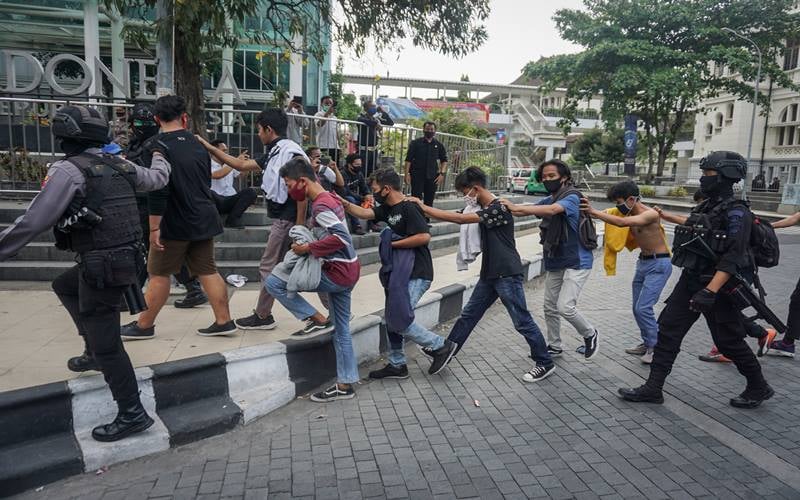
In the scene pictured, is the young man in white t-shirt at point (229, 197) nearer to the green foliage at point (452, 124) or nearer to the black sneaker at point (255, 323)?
the black sneaker at point (255, 323)

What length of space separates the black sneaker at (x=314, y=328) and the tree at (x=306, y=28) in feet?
10.8

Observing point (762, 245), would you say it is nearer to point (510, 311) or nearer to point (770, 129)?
point (510, 311)

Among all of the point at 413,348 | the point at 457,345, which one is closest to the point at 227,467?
the point at 457,345

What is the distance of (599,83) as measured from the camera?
32500 millimetres

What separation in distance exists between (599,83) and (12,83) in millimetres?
28988

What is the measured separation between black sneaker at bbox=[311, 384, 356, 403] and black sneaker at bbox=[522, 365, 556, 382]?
153 centimetres

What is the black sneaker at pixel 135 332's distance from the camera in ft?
16.0

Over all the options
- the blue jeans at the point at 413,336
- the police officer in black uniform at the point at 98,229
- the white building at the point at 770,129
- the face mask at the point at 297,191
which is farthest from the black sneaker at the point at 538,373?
the white building at the point at 770,129

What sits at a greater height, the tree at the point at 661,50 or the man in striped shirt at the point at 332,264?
the tree at the point at 661,50

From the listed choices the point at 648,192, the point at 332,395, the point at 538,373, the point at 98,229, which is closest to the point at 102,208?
the point at 98,229

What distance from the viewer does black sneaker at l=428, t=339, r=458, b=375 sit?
16.7ft

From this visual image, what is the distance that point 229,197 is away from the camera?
784cm

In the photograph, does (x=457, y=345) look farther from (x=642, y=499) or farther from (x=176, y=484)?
(x=176, y=484)

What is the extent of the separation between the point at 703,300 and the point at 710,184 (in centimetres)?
90
